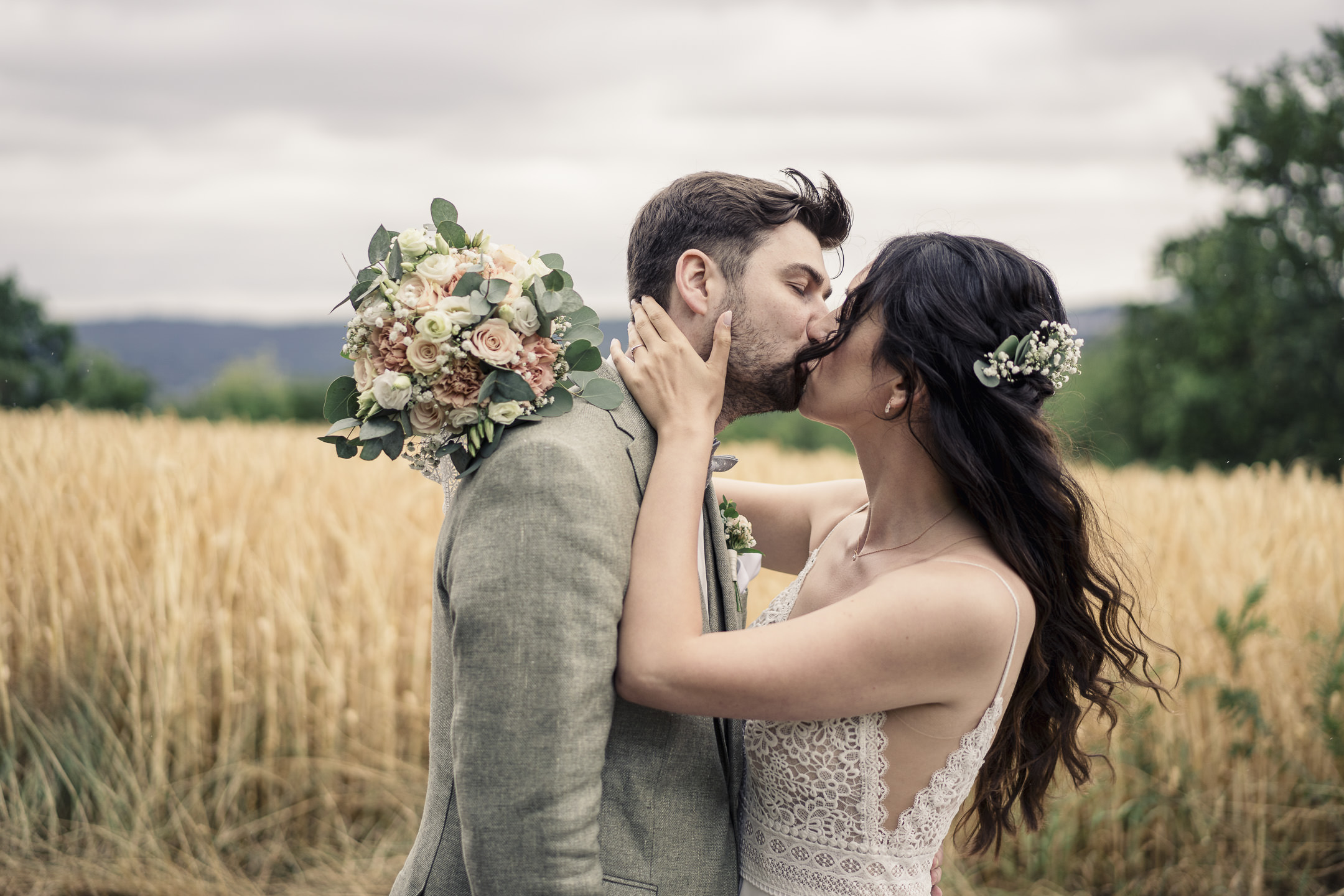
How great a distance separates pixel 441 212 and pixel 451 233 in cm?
6

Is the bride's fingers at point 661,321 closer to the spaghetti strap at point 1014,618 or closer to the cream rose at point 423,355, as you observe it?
the cream rose at point 423,355

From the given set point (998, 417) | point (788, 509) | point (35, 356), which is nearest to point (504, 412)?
point (998, 417)

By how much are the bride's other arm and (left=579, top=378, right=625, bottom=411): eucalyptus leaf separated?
1376 millimetres

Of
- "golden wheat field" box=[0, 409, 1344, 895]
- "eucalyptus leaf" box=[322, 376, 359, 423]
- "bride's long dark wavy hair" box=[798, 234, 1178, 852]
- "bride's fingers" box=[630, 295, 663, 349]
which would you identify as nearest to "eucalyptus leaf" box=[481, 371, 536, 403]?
"eucalyptus leaf" box=[322, 376, 359, 423]

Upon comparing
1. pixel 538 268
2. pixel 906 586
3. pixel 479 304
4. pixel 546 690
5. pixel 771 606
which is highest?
pixel 538 268

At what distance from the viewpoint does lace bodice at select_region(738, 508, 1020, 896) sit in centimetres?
255

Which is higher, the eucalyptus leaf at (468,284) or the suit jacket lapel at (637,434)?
the eucalyptus leaf at (468,284)

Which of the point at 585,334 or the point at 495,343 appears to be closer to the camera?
the point at 495,343

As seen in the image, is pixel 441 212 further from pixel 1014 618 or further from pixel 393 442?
pixel 1014 618

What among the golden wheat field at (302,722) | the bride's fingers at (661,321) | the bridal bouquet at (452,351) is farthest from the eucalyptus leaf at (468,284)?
the golden wheat field at (302,722)

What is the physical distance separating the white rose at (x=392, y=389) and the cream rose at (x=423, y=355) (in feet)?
0.14

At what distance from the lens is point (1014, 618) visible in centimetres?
249

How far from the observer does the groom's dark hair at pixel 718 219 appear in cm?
295

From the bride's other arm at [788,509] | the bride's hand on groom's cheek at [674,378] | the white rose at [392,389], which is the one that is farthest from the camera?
the bride's other arm at [788,509]
